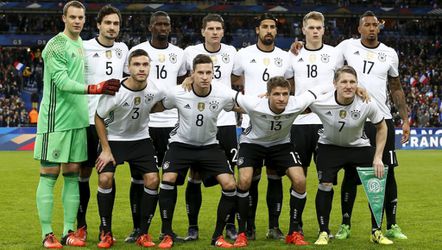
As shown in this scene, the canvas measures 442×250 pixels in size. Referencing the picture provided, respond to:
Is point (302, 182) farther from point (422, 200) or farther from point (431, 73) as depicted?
point (431, 73)

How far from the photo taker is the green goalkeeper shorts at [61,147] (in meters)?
8.40

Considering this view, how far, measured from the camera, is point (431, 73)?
4166 centimetres

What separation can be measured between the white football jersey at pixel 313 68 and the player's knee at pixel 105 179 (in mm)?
2461

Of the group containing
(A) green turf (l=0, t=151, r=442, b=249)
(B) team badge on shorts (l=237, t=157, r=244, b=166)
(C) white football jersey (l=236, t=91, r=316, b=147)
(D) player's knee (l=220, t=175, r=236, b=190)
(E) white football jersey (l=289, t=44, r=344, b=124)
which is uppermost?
(E) white football jersey (l=289, t=44, r=344, b=124)

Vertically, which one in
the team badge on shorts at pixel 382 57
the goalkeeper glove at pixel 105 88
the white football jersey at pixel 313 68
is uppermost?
the team badge on shorts at pixel 382 57

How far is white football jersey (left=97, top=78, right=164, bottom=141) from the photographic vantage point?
845cm

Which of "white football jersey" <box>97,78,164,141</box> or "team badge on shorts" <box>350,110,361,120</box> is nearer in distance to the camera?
"white football jersey" <box>97,78,164,141</box>

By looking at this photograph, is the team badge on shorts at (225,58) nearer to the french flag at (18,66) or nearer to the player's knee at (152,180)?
the player's knee at (152,180)

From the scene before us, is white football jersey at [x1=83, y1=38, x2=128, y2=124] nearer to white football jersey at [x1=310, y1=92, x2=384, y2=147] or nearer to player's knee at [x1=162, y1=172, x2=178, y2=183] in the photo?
player's knee at [x1=162, y1=172, x2=178, y2=183]

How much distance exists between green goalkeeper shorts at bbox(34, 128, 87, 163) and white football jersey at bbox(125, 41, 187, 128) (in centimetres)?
140

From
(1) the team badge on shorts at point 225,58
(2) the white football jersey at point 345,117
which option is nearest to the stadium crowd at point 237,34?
(1) the team badge on shorts at point 225,58

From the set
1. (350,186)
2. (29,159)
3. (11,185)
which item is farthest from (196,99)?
(29,159)

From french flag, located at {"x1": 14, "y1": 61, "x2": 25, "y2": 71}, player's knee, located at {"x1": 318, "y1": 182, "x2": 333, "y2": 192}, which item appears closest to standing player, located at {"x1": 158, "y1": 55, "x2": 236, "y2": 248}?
player's knee, located at {"x1": 318, "y1": 182, "x2": 333, "y2": 192}

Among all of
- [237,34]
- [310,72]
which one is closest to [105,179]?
[310,72]
